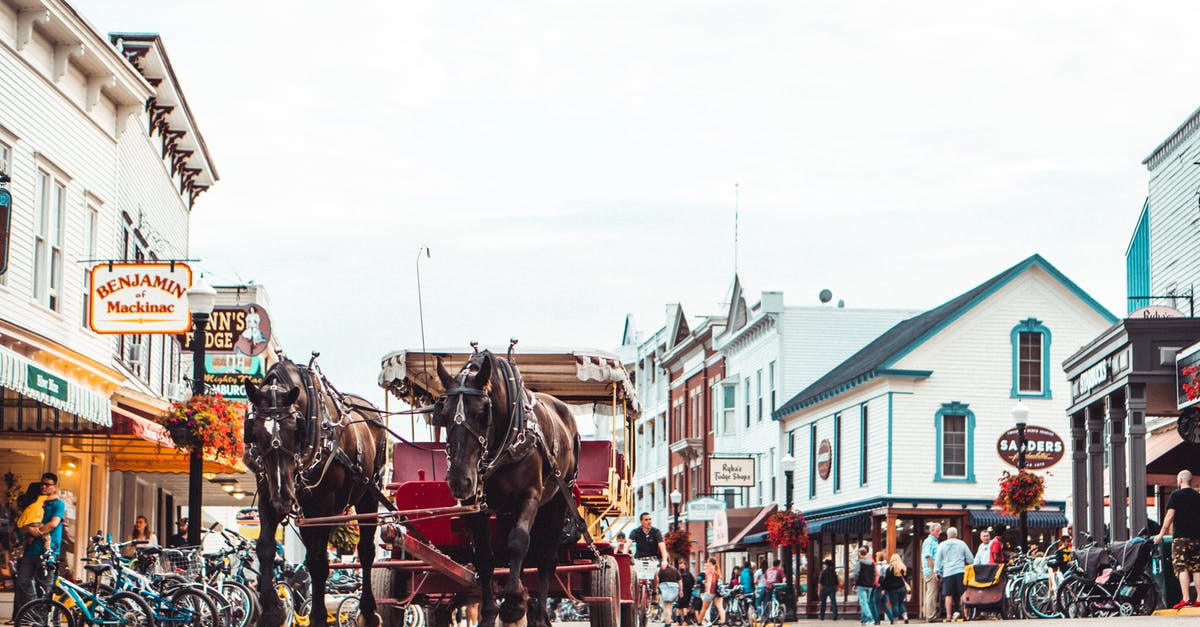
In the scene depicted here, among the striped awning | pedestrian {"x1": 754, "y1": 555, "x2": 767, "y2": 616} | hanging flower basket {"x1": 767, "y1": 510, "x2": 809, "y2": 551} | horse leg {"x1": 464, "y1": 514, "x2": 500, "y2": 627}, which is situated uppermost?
the striped awning

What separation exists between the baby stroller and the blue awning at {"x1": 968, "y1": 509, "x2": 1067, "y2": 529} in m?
20.9

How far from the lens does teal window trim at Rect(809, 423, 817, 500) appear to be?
181ft

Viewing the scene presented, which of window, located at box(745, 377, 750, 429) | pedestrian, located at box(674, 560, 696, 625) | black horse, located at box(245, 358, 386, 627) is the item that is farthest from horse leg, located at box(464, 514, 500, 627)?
window, located at box(745, 377, 750, 429)

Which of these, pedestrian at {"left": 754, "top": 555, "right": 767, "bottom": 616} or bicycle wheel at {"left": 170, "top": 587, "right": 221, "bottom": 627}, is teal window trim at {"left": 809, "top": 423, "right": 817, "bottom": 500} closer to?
pedestrian at {"left": 754, "top": 555, "right": 767, "bottom": 616}

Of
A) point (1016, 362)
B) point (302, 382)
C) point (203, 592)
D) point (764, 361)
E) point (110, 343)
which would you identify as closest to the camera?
point (302, 382)

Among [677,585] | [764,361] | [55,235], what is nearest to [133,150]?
[55,235]

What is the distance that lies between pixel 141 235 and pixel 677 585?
12609 millimetres

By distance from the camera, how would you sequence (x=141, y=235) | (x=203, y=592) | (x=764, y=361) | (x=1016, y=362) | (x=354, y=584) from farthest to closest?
(x=764, y=361) < (x=1016, y=362) < (x=141, y=235) < (x=354, y=584) < (x=203, y=592)

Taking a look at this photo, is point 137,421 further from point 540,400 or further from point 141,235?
point 540,400

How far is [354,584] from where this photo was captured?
81.6ft

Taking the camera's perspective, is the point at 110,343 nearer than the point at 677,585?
Yes

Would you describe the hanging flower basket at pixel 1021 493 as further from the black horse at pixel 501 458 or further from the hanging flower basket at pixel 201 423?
the black horse at pixel 501 458

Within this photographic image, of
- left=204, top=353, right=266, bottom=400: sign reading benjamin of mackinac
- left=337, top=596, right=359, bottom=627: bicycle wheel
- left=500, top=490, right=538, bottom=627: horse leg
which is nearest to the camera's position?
left=500, top=490, right=538, bottom=627: horse leg

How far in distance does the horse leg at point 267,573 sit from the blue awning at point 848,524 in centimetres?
3816
